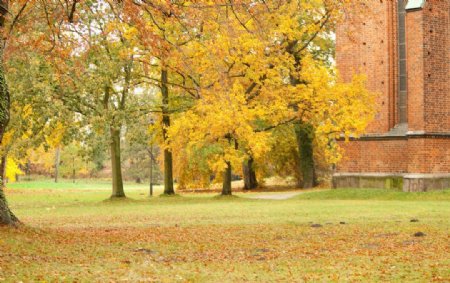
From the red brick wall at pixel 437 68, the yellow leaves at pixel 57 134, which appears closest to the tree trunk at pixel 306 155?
the red brick wall at pixel 437 68

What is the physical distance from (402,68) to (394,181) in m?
4.75

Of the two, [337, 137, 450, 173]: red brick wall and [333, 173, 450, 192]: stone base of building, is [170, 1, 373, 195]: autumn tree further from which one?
[333, 173, 450, 192]: stone base of building

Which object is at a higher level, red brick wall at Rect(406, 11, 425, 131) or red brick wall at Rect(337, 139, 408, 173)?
red brick wall at Rect(406, 11, 425, 131)

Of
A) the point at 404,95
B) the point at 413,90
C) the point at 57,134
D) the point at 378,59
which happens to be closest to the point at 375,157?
the point at 404,95

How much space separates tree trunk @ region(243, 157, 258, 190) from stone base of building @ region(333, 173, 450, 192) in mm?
15220

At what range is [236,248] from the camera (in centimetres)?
1148

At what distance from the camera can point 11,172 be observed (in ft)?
159

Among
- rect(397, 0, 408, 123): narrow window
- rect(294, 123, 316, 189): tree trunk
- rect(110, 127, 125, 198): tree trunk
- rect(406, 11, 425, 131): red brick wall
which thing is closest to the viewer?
rect(406, 11, 425, 131): red brick wall

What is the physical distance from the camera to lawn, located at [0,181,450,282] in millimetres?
8562

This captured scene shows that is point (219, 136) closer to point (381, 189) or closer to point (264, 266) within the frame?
point (381, 189)

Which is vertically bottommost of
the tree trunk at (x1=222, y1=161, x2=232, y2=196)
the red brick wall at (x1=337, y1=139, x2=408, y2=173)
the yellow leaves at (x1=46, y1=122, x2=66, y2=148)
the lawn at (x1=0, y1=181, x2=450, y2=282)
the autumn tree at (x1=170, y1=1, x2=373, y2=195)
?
the lawn at (x1=0, y1=181, x2=450, y2=282)

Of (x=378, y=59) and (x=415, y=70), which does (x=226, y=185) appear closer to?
(x=378, y=59)

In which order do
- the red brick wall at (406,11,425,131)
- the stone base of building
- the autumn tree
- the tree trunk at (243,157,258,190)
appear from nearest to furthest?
the autumn tree, the stone base of building, the red brick wall at (406,11,425,131), the tree trunk at (243,157,258,190)

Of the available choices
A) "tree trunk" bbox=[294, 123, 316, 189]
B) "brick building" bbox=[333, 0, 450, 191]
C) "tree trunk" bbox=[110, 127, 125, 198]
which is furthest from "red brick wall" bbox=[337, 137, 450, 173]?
"tree trunk" bbox=[294, 123, 316, 189]
